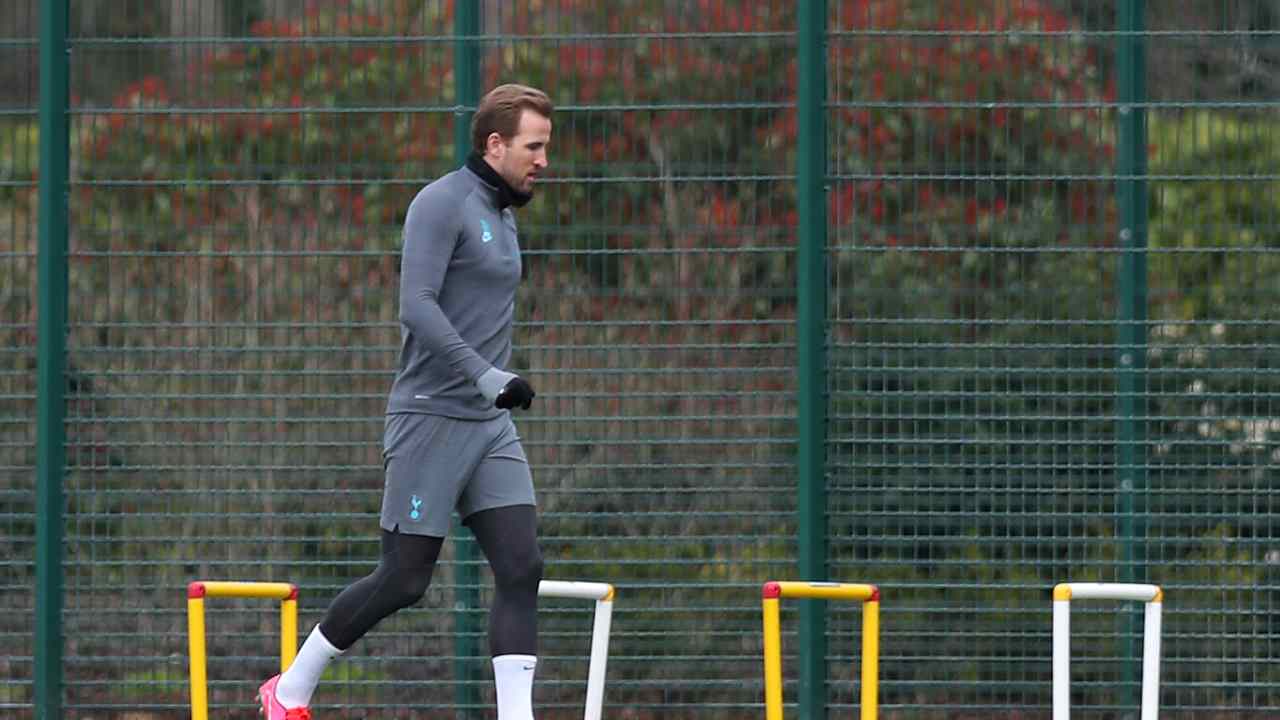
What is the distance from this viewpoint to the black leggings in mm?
6355

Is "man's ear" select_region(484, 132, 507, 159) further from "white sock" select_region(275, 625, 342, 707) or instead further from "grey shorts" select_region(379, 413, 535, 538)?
"white sock" select_region(275, 625, 342, 707)

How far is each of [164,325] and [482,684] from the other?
5.80 feet

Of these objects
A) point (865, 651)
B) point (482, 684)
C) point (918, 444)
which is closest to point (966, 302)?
point (918, 444)

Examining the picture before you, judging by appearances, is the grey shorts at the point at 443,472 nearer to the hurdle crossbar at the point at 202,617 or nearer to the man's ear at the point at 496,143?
the man's ear at the point at 496,143

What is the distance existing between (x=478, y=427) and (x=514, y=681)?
0.72 m

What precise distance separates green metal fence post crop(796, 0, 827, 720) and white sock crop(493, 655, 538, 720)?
1.93 metres

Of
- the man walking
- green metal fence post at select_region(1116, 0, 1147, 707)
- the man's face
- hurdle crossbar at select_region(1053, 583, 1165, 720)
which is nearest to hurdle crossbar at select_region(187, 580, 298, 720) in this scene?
the man walking

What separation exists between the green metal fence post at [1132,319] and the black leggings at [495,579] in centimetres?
258

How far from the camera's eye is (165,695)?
843 centimetres

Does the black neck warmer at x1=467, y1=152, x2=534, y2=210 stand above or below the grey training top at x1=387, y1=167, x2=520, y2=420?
above

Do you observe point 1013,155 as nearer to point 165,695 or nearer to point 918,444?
point 918,444

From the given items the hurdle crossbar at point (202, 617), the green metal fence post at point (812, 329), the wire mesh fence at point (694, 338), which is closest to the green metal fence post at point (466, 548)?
the wire mesh fence at point (694, 338)

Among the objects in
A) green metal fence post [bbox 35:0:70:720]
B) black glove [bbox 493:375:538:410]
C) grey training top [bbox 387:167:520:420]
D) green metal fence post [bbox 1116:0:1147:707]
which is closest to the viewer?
black glove [bbox 493:375:538:410]

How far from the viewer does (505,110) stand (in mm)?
6340
